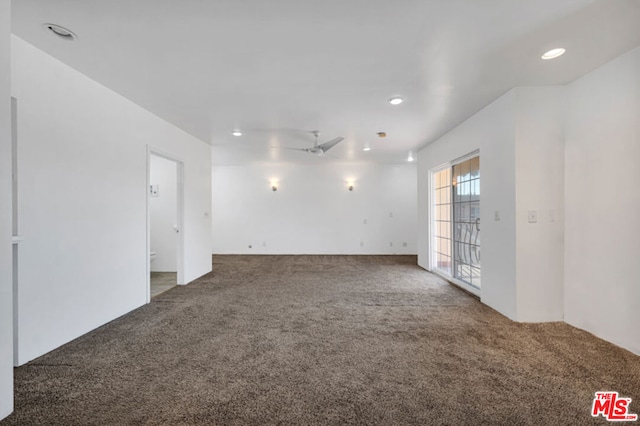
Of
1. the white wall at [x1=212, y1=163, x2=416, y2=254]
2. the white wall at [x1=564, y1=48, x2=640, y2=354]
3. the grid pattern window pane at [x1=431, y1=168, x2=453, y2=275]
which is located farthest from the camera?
the white wall at [x1=212, y1=163, x2=416, y2=254]

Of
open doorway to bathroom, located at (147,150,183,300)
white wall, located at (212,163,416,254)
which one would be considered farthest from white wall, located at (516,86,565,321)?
open doorway to bathroom, located at (147,150,183,300)

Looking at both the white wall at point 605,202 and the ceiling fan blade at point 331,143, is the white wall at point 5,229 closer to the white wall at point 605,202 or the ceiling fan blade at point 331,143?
the ceiling fan blade at point 331,143

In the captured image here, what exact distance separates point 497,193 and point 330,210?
4.88 meters

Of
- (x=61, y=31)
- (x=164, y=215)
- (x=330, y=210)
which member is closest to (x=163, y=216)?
(x=164, y=215)

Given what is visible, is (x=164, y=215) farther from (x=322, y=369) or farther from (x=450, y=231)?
(x=450, y=231)

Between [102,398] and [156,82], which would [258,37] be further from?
[102,398]

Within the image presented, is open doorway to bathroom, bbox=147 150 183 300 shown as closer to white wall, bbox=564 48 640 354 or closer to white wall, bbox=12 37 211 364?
white wall, bbox=12 37 211 364

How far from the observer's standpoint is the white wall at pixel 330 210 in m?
7.77

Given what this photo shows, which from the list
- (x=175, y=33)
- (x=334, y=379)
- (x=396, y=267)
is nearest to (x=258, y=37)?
(x=175, y=33)

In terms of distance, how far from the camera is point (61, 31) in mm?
2008

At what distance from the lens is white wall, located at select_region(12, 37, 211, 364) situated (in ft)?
7.11

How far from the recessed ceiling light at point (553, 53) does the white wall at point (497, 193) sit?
0.62 metres

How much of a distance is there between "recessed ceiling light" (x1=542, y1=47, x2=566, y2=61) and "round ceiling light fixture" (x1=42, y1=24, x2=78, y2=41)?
147 inches

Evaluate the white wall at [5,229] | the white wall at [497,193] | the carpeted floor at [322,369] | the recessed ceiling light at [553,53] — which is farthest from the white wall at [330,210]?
the white wall at [5,229]
